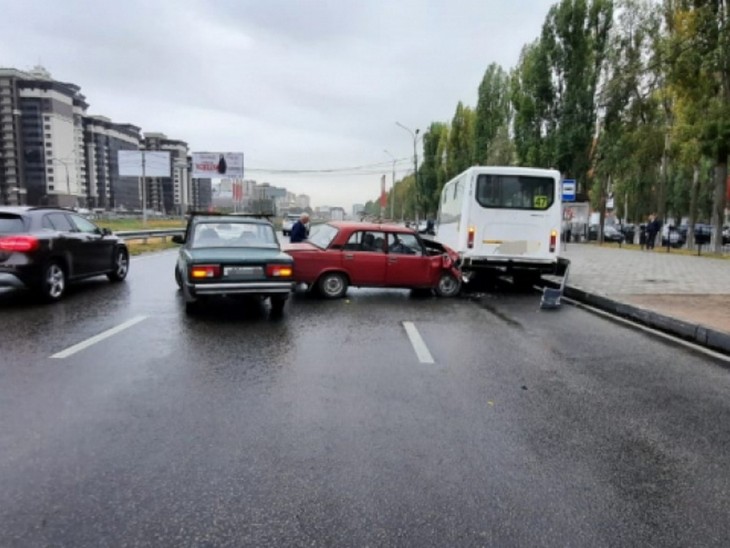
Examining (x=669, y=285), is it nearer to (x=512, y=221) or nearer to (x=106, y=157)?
(x=512, y=221)

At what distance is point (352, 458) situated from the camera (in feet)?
11.9

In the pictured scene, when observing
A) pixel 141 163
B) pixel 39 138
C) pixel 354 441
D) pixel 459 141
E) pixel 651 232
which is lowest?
pixel 354 441

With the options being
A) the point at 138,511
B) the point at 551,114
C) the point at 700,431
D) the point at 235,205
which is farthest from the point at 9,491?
the point at 235,205

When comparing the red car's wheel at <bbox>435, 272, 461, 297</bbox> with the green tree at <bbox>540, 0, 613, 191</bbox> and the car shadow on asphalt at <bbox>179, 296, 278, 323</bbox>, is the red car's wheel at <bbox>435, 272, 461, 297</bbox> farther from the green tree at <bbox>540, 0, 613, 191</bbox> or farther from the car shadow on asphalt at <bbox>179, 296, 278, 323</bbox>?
the green tree at <bbox>540, 0, 613, 191</bbox>

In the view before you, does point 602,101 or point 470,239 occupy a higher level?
point 602,101

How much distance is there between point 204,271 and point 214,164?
148ft

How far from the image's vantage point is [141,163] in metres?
47.1

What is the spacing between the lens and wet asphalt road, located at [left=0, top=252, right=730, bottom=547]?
285cm

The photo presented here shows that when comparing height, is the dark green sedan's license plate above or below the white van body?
below

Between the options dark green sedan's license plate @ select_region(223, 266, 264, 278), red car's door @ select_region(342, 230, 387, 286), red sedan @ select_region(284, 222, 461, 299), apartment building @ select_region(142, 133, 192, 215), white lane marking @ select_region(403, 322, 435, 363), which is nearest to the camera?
white lane marking @ select_region(403, 322, 435, 363)

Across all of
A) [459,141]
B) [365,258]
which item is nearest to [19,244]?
[365,258]

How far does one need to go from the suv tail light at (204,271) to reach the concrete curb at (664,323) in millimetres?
7076

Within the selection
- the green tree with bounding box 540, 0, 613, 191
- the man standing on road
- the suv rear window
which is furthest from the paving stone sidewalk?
the green tree with bounding box 540, 0, 613, 191

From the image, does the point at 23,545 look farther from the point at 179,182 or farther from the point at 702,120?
the point at 179,182
